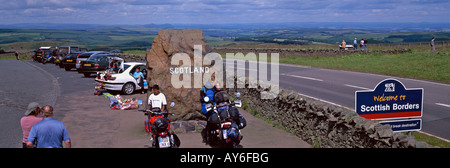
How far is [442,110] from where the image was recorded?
14.8 metres

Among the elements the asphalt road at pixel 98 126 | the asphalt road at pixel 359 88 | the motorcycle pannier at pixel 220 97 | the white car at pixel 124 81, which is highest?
the motorcycle pannier at pixel 220 97

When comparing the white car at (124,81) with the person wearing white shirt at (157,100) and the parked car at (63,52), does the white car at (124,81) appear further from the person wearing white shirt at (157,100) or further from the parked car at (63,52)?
the parked car at (63,52)

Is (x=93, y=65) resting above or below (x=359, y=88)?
above

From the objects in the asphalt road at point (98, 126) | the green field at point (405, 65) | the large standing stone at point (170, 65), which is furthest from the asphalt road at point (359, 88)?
the large standing stone at point (170, 65)

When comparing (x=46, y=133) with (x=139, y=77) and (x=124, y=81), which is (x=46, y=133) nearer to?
(x=139, y=77)

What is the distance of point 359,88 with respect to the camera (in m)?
20.4

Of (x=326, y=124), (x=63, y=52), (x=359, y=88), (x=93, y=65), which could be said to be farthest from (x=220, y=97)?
(x=63, y=52)

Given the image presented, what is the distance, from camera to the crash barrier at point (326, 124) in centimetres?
743

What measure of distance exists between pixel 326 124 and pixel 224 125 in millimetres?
2243

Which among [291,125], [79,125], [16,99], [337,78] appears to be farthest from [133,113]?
[337,78]

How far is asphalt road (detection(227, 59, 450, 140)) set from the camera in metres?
13.0

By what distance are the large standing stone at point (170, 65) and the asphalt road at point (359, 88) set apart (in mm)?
5811

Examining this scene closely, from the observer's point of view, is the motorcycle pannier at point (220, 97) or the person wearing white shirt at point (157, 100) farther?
the person wearing white shirt at point (157, 100)

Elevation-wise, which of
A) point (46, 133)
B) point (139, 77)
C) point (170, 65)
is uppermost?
point (170, 65)
